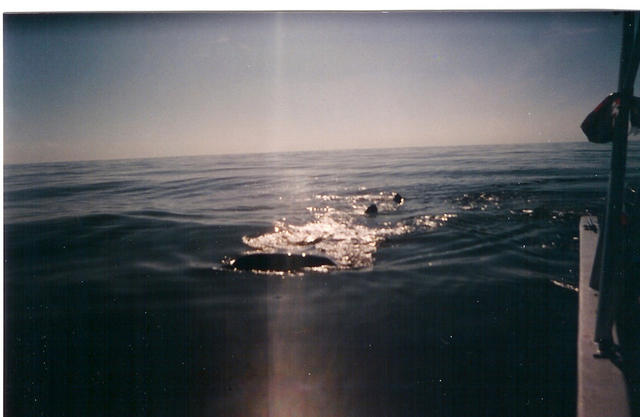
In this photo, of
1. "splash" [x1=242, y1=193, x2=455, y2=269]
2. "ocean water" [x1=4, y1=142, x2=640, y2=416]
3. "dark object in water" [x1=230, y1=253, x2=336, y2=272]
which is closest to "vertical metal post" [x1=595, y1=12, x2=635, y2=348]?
"ocean water" [x1=4, y1=142, x2=640, y2=416]

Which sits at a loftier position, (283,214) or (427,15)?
(427,15)

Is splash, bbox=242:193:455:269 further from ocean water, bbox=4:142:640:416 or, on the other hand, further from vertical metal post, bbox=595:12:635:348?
vertical metal post, bbox=595:12:635:348

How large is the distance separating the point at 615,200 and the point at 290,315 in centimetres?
311

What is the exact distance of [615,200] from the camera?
99.6 inches

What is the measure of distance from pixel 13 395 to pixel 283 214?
6.42 metres

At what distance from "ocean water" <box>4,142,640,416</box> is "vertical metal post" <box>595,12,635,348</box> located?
0.63m

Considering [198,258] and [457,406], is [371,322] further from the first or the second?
[198,258]

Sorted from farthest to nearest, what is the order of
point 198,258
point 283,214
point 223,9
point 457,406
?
point 283,214
point 198,258
point 457,406
point 223,9

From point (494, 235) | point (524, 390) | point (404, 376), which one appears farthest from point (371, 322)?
point (494, 235)

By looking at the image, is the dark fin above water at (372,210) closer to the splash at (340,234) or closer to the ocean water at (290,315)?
the splash at (340,234)

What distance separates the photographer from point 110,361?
11.3ft

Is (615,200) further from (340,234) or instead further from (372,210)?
(372,210)

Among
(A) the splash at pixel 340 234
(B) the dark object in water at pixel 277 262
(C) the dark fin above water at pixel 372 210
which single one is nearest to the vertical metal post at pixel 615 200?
(A) the splash at pixel 340 234

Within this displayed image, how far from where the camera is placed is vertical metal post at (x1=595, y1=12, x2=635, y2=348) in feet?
7.82
